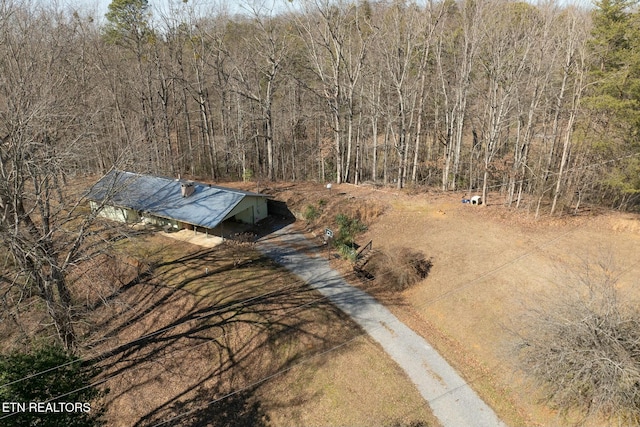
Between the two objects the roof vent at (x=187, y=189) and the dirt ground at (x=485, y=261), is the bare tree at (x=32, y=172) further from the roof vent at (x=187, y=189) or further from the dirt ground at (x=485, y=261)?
the dirt ground at (x=485, y=261)

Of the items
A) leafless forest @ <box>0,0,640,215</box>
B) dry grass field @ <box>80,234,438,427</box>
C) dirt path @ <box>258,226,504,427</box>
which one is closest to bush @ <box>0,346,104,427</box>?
dry grass field @ <box>80,234,438,427</box>

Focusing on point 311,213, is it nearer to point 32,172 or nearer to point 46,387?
point 32,172

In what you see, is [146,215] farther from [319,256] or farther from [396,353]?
[396,353]

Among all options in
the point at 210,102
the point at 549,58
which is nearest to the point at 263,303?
the point at 549,58

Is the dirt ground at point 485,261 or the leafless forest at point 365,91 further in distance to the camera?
the leafless forest at point 365,91

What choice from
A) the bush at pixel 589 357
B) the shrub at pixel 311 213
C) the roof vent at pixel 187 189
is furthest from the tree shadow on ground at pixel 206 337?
the bush at pixel 589 357

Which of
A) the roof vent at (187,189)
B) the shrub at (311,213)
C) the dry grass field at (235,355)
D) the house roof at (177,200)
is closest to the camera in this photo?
the dry grass field at (235,355)
